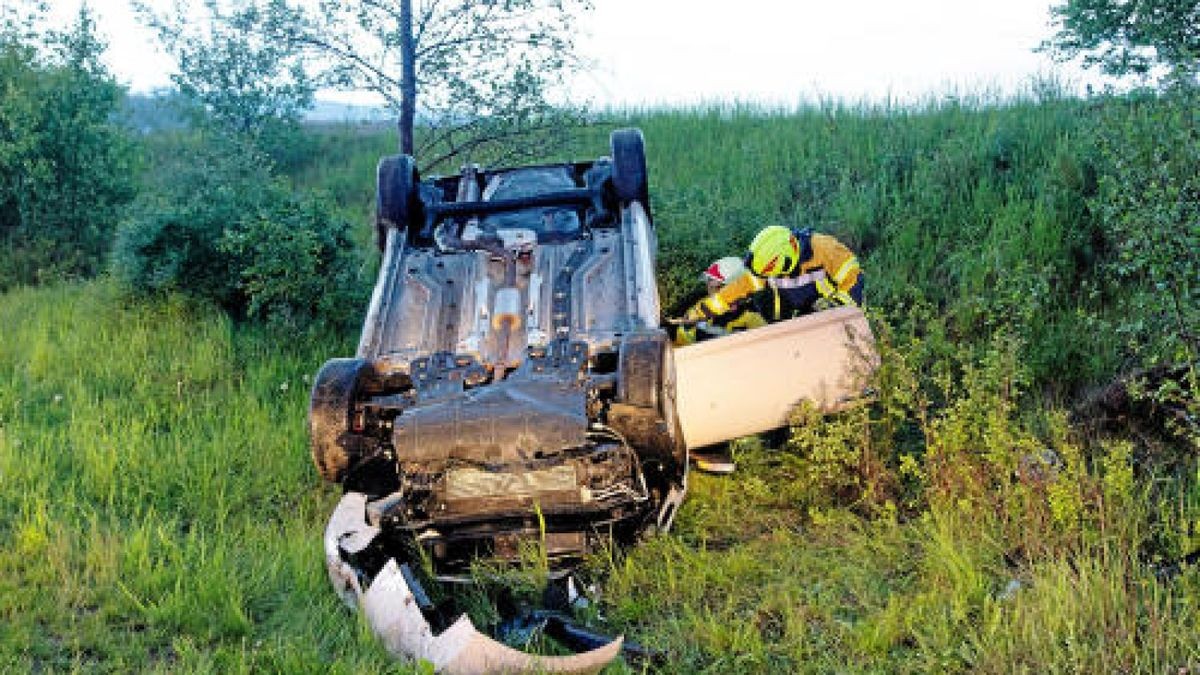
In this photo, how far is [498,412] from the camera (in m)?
5.08

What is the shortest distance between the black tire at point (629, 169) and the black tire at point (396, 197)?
118 cm

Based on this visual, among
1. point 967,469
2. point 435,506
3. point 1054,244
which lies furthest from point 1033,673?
point 1054,244

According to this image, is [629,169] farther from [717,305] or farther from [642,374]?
[642,374]

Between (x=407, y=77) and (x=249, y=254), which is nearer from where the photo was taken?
(x=249, y=254)

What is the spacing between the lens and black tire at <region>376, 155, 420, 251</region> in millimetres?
7012

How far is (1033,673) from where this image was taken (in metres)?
4.13

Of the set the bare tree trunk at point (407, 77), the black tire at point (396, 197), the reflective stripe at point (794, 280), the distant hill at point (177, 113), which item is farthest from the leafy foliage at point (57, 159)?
the reflective stripe at point (794, 280)

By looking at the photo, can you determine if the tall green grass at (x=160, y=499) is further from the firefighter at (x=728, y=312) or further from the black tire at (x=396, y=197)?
the firefighter at (x=728, y=312)

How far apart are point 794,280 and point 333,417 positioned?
326cm

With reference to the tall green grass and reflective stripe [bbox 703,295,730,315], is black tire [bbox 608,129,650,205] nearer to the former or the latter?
reflective stripe [bbox 703,295,730,315]

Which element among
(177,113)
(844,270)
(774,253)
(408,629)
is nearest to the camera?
(408,629)

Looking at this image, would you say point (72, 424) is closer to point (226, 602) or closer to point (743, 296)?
point (226, 602)

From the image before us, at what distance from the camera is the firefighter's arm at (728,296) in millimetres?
7387

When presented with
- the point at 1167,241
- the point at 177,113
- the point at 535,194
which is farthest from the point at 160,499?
the point at 177,113
